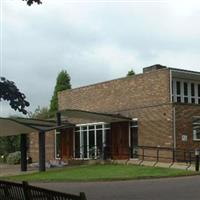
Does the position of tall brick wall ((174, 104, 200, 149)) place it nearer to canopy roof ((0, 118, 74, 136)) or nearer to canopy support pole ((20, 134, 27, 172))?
canopy roof ((0, 118, 74, 136))

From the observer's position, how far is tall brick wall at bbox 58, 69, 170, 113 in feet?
129

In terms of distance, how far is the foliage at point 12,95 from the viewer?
10.7 metres

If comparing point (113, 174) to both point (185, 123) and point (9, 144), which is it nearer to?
point (185, 123)

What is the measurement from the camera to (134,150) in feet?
132

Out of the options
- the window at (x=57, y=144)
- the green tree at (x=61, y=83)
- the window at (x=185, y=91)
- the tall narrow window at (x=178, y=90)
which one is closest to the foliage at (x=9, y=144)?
the green tree at (x=61, y=83)

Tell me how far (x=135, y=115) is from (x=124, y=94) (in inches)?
98.7

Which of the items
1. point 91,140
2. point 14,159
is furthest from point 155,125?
point 14,159

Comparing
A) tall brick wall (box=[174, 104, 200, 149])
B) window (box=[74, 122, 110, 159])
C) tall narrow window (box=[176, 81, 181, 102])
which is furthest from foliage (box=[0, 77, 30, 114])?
window (box=[74, 122, 110, 159])

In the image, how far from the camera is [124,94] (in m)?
42.6

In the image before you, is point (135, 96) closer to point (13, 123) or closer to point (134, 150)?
point (134, 150)

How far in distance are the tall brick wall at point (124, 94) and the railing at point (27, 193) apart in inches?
1028

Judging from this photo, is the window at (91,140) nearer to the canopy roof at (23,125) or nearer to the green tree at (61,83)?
the canopy roof at (23,125)

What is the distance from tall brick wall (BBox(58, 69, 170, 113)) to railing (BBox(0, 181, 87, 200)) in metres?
26.1

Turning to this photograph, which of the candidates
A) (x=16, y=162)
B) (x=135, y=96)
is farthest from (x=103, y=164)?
(x=16, y=162)
